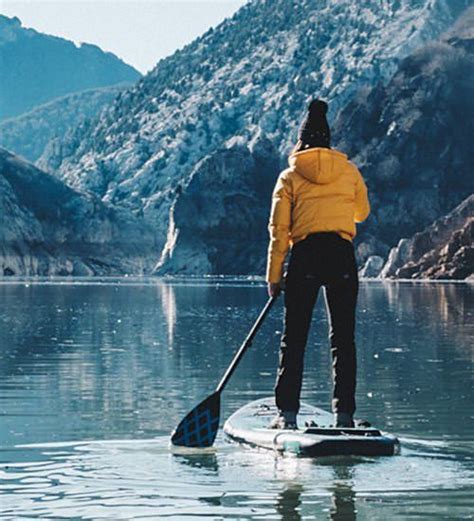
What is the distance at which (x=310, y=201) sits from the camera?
1670 cm

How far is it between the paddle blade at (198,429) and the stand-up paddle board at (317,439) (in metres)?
0.33

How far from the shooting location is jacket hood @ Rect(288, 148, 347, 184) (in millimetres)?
16703

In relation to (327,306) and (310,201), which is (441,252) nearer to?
(327,306)

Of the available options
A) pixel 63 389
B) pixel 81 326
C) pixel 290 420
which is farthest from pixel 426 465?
pixel 81 326

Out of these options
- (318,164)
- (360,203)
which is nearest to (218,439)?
(360,203)

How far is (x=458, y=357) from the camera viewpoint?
34031 mm

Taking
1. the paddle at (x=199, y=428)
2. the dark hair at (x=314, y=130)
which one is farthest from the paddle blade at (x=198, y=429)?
the dark hair at (x=314, y=130)

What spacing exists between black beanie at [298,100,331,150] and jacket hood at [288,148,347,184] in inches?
7.4

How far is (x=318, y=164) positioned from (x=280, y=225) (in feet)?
2.74

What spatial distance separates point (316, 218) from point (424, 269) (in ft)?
526

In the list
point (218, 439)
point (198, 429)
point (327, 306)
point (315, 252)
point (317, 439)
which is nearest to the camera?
point (317, 439)

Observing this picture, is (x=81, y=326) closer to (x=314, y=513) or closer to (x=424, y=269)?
(x=314, y=513)

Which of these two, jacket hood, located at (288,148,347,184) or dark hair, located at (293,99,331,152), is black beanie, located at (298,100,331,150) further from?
jacket hood, located at (288,148,347,184)

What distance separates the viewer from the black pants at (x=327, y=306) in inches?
657
